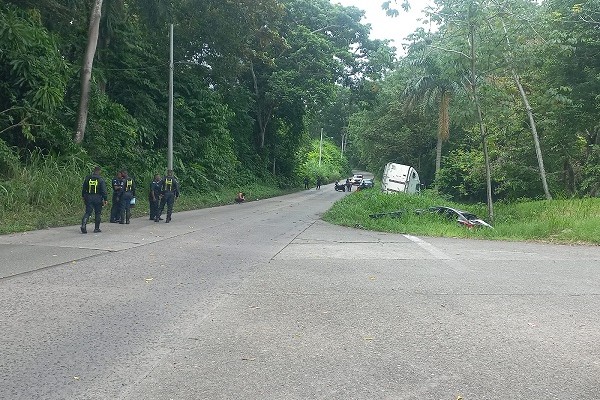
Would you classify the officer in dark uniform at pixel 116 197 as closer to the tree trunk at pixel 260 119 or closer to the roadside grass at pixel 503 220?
the roadside grass at pixel 503 220

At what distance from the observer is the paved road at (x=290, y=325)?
4.36 m

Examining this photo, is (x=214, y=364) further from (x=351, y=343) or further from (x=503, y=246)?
(x=503, y=246)

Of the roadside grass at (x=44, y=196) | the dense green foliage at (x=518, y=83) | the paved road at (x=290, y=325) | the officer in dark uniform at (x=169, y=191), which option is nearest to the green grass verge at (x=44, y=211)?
the roadside grass at (x=44, y=196)

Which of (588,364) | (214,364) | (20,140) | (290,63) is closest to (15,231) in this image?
(20,140)

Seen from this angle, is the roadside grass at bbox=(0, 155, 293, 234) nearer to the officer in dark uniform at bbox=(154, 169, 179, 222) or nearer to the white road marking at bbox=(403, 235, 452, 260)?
the officer in dark uniform at bbox=(154, 169, 179, 222)

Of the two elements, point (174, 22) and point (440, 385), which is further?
point (174, 22)

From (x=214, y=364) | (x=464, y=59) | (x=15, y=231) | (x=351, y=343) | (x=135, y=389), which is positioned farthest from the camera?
(x=464, y=59)

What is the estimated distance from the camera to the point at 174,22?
2520cm

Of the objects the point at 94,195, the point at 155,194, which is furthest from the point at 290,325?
the point at 155,194

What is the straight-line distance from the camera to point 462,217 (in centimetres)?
1925

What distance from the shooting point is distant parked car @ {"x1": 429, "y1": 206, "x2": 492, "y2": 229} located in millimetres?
18592

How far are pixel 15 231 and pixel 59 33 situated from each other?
1145cm

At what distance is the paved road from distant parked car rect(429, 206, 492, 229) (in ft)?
24.2

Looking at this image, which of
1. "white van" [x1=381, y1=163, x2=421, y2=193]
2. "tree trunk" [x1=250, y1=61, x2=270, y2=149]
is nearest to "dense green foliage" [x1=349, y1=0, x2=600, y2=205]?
"white van" [x1=381, y1=163, x2=421, y2=193]
